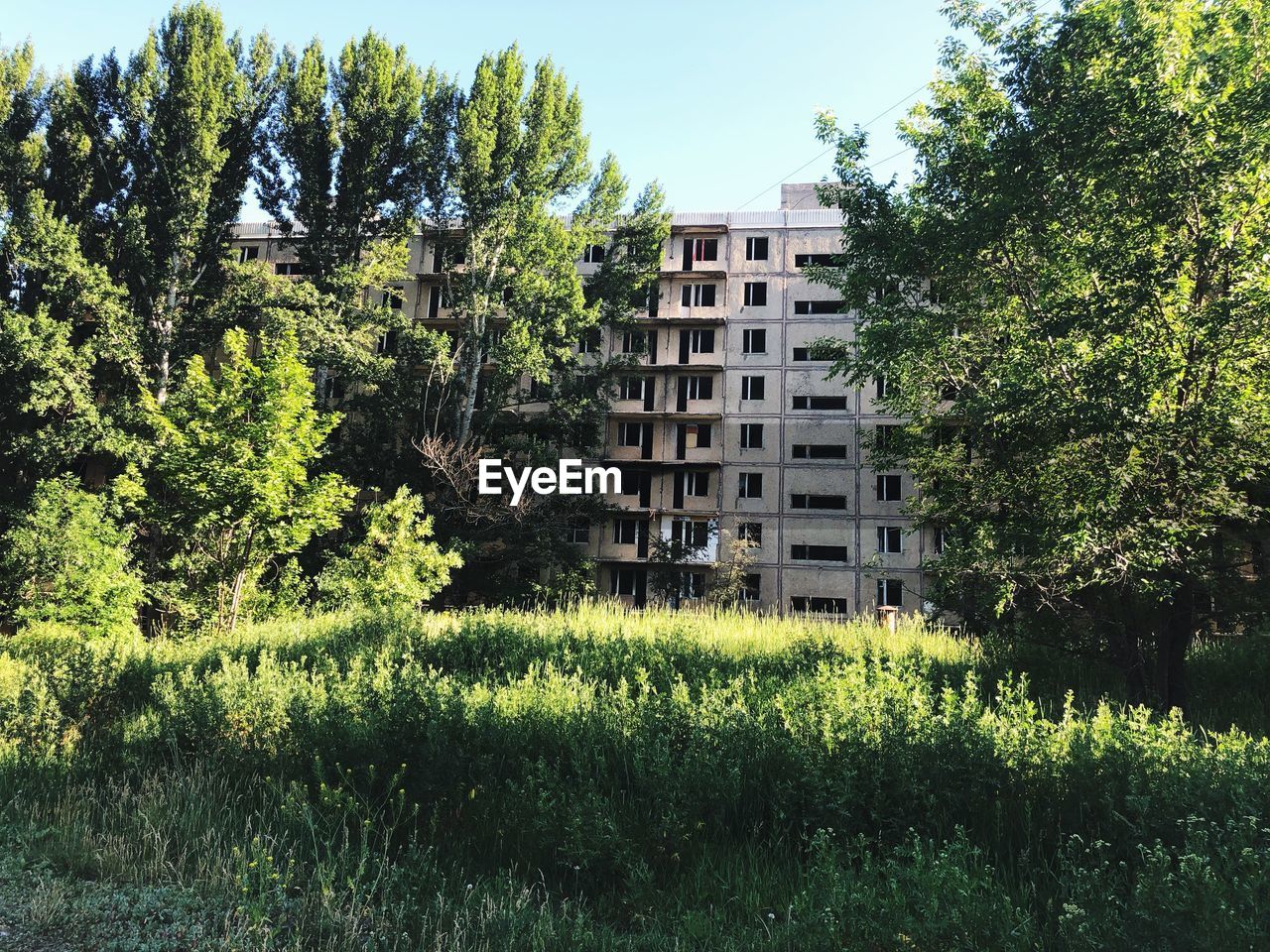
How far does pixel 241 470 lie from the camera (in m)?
16.4

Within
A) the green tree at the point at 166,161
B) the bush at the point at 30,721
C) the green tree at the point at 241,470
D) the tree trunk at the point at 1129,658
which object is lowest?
the bush at the point at 30,721

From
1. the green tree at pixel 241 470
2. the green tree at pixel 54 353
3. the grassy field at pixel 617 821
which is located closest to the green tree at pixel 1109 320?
the grassy field at pixel 617 821

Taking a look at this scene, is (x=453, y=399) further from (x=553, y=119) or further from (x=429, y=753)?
(x=429, y=753)

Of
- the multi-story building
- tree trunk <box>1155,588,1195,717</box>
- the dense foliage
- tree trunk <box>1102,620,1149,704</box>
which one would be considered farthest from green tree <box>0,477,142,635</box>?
tree trunk <box>1155,588,1195,717</box>

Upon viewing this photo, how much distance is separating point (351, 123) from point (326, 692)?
28486 millimetres

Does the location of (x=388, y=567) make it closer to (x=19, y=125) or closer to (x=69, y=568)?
(x=69, y=568)

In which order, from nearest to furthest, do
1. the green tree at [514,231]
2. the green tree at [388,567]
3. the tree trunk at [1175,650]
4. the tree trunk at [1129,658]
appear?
the tree trunk at [1175,650], the tree trunk at [1129,658], the green tree at [388,567], the green tree at [514,231]

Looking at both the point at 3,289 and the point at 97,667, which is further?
the point at 3,289

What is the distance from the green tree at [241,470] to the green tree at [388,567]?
2.11 m

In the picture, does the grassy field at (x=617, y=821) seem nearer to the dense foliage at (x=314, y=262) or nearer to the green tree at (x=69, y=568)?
the green tree at (x=69, y=568)

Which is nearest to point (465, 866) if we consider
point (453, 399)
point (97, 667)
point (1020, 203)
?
point (97, 667)

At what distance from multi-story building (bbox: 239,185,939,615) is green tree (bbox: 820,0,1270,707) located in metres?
22.5

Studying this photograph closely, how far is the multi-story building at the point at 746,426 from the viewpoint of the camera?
34.2m

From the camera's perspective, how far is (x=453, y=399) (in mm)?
31609
